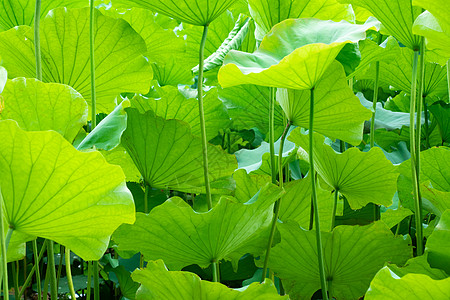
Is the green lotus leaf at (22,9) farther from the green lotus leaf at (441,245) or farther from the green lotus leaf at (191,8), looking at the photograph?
the green lotus leaf at (441,245)

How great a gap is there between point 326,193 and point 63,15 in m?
0.56

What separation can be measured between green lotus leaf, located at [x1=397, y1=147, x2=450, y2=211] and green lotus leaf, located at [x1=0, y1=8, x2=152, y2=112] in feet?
1.65

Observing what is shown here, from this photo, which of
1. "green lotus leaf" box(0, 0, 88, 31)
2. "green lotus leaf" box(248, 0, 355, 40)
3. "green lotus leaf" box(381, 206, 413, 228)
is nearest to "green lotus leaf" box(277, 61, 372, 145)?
"green lotus leaf" box(248, 0, 355, 40)

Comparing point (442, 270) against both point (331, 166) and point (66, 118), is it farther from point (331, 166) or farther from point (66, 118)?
point (66, 118)

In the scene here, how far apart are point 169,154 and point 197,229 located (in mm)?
182

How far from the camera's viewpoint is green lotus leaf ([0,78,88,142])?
656mm

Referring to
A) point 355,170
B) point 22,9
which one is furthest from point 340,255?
point 22,9

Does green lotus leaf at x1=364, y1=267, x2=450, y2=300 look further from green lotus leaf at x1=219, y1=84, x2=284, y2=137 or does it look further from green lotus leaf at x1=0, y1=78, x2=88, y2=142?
green lotus leaf at x1=219, y1=84, x2=284, y2=137

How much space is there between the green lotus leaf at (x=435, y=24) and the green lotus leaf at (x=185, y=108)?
45 cm

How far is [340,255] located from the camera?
80cm

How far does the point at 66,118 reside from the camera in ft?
2.18

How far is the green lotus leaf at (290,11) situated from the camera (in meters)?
0.76

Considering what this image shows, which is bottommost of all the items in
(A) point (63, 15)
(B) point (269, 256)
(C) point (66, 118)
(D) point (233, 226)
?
(B) point (269, 256)

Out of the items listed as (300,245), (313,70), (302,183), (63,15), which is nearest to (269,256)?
(300,245)
